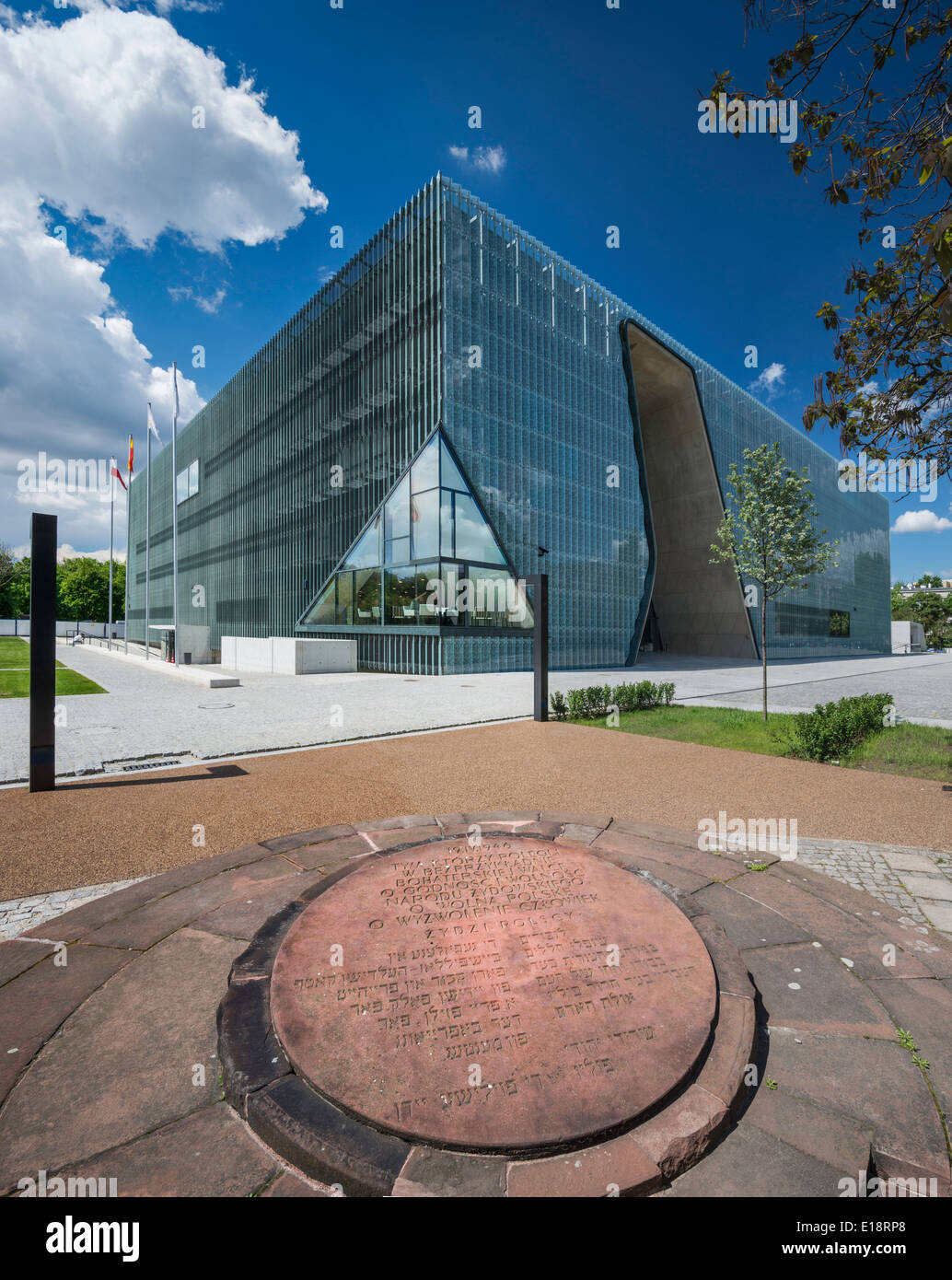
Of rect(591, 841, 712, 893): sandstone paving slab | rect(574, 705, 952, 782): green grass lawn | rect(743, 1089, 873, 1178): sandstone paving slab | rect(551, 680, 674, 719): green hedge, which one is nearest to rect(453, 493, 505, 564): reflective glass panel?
rect(551, 680, 674, 719): green hedge

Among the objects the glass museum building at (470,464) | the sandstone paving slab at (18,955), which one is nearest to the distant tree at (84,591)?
the glass museum building at (470,464)

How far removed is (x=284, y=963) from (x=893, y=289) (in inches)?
313

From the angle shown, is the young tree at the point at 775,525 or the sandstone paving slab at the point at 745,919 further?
the young tree at the point at 775,525

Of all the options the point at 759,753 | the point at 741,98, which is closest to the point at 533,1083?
the point at 741,98

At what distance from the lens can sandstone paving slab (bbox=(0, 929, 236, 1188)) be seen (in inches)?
83.0

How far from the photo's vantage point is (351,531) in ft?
96.6

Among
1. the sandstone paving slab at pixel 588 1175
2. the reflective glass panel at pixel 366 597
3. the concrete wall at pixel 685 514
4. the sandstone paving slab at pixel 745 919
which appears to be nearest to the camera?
the sandstone paving slab at pixel 588 1175

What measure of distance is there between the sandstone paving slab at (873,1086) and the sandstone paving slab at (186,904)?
329 centimetres

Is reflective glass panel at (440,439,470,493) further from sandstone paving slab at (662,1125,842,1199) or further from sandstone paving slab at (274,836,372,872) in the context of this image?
sandstone paving slab at (662,1125,842,1199)

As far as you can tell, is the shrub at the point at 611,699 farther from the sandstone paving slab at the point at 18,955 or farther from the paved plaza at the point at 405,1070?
the sandstone paving slab at the point at 18,955

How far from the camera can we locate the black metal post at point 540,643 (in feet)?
41.6

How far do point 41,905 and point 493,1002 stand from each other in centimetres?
368

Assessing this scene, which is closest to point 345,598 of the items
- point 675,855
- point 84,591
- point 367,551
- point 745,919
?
point 367,551
